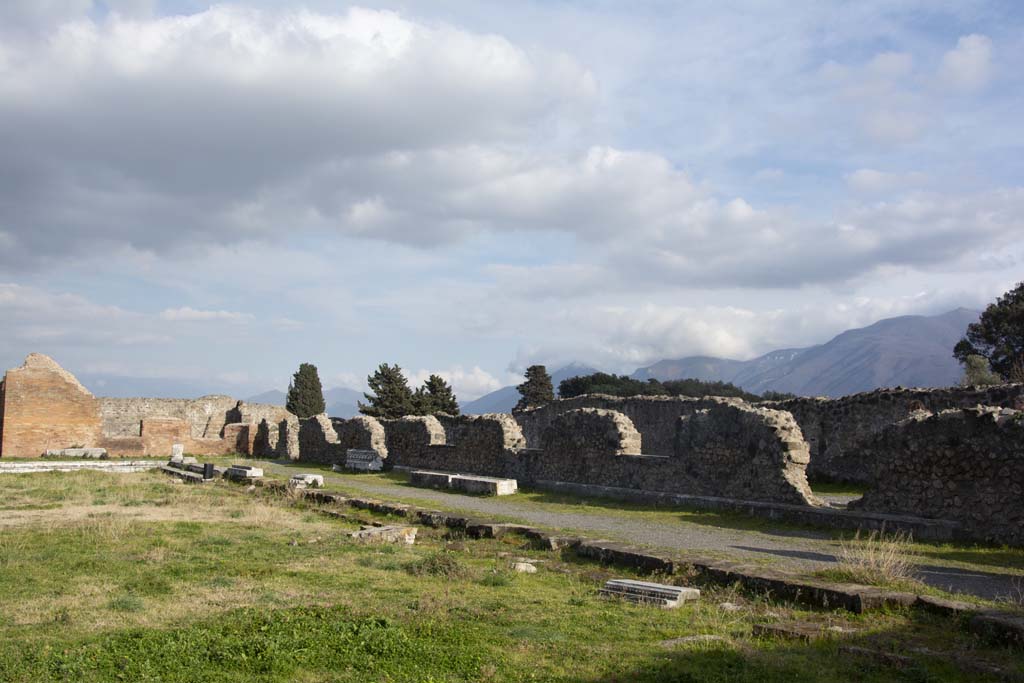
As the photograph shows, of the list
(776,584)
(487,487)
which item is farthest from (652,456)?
(776,584)

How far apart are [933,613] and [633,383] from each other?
62.2m

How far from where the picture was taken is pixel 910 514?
1244 cm

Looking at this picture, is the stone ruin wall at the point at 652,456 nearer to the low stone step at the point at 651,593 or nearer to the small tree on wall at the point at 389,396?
the low stone step at the point at 651,593

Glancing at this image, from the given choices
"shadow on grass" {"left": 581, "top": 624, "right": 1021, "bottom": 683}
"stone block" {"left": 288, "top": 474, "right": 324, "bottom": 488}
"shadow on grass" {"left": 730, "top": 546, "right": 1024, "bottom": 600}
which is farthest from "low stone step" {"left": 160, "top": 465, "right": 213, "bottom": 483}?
"shadow on grass" {"left": 581, "top": 624, "right": 1021, "bottom": 683}

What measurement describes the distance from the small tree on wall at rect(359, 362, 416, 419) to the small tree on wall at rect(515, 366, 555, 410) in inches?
413

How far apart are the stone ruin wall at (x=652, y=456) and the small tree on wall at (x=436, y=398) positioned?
30991mm

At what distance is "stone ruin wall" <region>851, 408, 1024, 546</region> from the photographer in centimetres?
1098

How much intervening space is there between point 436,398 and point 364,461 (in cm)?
3083

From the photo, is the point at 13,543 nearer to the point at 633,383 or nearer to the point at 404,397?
the point at 404,397

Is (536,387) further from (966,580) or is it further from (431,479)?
(966,580)

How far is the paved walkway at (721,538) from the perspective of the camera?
8.64 m

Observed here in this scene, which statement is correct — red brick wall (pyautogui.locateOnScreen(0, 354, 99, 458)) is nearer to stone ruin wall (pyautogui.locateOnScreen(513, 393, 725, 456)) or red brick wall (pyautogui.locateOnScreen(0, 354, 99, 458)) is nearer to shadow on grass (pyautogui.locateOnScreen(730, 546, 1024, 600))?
stone ruin wall (pyautogui.locateOnScreen(513, 393, 725, 456))

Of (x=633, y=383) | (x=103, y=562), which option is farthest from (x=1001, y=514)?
(x=633, y=383)

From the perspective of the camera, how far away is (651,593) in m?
7.65
